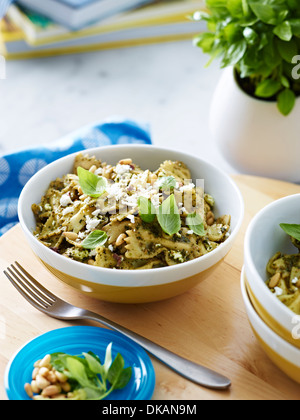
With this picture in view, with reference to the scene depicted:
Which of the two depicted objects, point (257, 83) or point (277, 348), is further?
point (257, 83)

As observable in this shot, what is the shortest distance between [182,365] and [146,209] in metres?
0.50

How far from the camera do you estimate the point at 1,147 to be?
333 centimetres

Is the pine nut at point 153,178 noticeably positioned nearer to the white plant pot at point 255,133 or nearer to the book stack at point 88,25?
the white plant pot at point 255,133

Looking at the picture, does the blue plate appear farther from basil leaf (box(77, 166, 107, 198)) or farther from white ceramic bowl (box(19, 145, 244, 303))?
basil leaf (box(77, 166, 107, 198))

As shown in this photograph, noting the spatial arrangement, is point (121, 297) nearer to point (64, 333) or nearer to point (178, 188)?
point (64, 333)

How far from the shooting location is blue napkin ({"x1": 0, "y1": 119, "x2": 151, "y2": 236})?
2.53 metres

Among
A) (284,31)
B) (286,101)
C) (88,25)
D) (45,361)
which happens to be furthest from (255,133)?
(88,25)

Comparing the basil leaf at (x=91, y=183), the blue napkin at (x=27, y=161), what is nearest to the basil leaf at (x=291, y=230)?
the basil leaf at (x=91, y=183)

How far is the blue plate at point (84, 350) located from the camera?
5.07 feet

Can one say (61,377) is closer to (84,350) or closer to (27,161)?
(84,350)

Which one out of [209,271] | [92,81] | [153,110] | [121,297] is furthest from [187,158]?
[92,81]

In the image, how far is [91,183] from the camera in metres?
1.91

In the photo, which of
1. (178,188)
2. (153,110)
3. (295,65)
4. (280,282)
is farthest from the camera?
(153,110)
